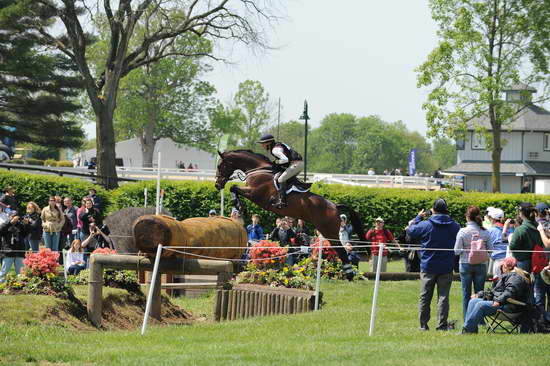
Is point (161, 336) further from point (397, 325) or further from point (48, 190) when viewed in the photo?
point (48, 190)

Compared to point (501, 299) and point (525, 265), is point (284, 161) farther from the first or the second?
point (501, 299)

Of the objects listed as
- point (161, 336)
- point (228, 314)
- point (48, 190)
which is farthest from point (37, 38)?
point (161, 336)

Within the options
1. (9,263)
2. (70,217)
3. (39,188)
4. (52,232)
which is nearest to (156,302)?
(9,263)

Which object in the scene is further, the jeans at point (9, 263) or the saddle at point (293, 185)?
the saddle at point (293, 185)

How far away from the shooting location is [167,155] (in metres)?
110

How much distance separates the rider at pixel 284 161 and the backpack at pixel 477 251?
6.84m

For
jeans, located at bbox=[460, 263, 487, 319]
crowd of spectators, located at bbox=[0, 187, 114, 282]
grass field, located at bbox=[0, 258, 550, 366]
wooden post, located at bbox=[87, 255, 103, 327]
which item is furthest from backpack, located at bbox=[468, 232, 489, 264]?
crowd of spectators, located at bbox=[0, 187, 114, 282]

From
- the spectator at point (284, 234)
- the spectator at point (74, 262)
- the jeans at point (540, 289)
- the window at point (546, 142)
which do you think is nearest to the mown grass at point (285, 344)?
the jeans at point (540, 289)

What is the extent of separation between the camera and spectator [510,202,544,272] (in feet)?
44.7

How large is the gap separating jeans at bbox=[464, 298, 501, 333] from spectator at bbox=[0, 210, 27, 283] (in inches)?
393

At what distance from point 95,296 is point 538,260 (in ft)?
23.5

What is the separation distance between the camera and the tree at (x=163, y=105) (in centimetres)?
9481

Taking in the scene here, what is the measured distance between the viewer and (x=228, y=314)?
56.4ft

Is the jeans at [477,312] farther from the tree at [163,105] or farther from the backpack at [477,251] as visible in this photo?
the tree at [163,105]
